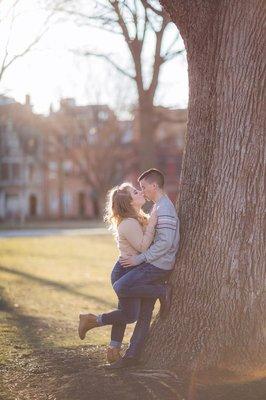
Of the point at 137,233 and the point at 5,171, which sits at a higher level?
the point at 137,233

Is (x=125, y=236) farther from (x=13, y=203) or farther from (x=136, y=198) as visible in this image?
(x=13, y=203)

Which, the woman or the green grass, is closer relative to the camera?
the woman

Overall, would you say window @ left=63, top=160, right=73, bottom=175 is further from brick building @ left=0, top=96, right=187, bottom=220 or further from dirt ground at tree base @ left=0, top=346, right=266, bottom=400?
dirt ground at tree base @ left=0, top=346, right=266, bottom=400

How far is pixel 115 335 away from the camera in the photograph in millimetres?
6383

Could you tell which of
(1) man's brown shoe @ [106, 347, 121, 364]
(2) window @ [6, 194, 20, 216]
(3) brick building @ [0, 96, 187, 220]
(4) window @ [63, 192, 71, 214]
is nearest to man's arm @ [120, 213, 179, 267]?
(1) man's brown shoe @ [106, 347, 121, 364]

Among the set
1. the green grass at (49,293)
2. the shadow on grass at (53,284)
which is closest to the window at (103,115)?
the green grass at (49,293)

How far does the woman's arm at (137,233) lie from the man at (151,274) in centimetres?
6

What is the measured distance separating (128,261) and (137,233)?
283 millimetres

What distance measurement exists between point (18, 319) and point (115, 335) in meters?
3.76

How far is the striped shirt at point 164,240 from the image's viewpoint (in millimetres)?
6020

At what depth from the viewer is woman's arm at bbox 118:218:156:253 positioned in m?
6.11

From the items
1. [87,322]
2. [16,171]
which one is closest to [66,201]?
[16,171]

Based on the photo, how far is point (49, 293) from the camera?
13.0 m

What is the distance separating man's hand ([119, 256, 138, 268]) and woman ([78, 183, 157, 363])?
4 centimetres
